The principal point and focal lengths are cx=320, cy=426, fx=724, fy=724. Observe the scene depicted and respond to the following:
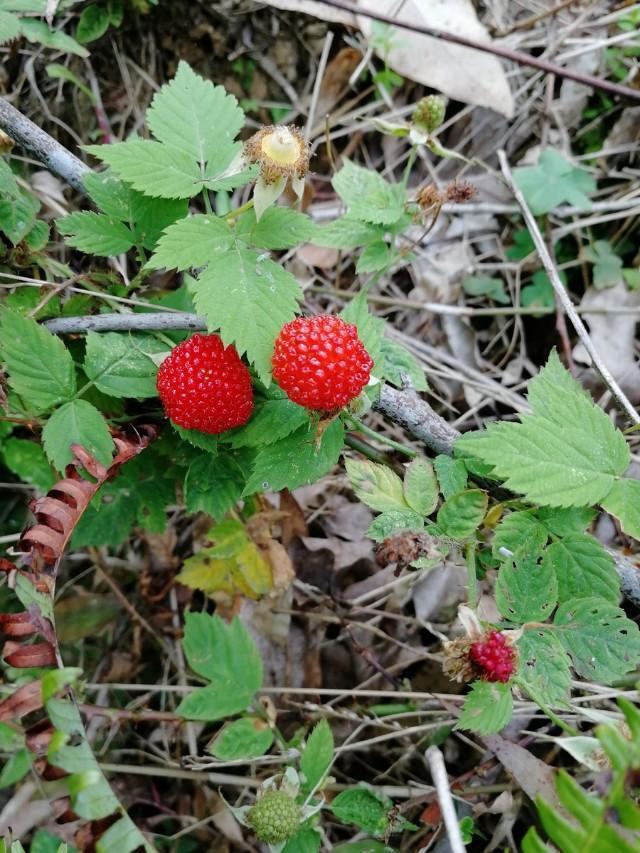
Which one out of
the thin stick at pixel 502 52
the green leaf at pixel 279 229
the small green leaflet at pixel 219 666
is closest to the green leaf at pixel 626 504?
the green leaf at pixel 279 229

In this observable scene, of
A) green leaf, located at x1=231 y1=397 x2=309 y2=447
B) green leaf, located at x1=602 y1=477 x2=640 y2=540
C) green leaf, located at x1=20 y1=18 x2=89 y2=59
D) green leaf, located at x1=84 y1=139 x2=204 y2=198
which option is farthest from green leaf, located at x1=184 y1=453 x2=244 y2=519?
green leaf, located at x1=20 y1=18 x2=89 y2=59

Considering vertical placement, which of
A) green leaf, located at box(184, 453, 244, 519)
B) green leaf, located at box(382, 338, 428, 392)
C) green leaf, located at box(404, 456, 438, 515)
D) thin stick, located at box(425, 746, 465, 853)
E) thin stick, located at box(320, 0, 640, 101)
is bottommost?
thin stick, located at box(425, 746, 465, 853)

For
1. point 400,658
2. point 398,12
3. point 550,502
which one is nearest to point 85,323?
point 550,502

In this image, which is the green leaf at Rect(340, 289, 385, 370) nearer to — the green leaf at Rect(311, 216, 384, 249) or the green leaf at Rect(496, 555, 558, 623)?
the green leaf at Rect(311, 216, 384, 249)

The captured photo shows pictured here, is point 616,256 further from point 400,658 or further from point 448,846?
point 448,846

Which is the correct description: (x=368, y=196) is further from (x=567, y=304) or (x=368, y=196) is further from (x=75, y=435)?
(x=75, y=435)
